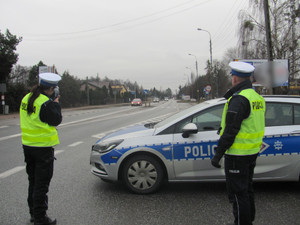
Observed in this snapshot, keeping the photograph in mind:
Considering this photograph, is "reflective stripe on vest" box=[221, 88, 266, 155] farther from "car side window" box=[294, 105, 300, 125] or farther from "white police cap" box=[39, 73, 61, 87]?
"white police cap" box=[39, 73, 61, 87]

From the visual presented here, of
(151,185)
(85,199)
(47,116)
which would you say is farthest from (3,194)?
(151,185)

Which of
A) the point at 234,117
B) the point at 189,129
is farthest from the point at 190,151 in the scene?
the point at 234,117

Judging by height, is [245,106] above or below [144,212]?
above

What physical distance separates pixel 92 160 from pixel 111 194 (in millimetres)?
618

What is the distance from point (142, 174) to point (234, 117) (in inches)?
76.9

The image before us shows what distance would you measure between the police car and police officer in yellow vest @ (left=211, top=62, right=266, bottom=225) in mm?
1081

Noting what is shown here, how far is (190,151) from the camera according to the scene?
3.83 metres

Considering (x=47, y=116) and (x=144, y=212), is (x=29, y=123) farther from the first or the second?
(x=144, y=212)

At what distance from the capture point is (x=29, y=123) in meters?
2.97

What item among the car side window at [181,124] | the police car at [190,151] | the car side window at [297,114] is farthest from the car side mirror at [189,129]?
the car side window at [297,114]

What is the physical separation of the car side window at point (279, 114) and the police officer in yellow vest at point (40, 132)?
9.76 ft

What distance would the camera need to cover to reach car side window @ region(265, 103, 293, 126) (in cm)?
390

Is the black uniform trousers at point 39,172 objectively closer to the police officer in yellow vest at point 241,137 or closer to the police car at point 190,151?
the police car at point 190,151

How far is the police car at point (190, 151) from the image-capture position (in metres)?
3.78
